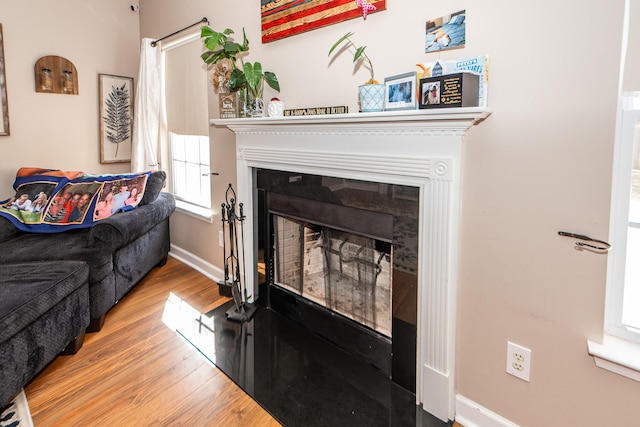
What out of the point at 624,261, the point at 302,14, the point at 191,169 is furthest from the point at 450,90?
the point at 191,169

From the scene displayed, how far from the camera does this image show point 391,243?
5.69 feet

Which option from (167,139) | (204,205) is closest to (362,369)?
(204,205)

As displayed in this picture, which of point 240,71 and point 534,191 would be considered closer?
point 534,191

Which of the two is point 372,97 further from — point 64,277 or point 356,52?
point 64,277

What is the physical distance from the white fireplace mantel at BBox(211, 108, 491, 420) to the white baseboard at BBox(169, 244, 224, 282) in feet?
5.45

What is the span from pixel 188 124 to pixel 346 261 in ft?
6.41

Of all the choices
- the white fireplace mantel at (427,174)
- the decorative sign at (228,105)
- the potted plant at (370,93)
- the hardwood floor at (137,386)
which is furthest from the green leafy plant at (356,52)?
the hardwood floor at (137,386)

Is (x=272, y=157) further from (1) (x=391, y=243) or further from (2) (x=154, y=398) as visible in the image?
(2) (x=154, y=398)

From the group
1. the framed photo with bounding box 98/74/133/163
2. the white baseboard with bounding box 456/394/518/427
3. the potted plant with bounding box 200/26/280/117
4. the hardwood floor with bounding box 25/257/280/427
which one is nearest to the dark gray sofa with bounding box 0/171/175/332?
the hardwood floor with bounding box 25/257/280/427

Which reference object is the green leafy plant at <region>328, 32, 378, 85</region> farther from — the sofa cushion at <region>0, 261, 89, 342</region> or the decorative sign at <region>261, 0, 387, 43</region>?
the sofa cushion at <region>0, 261, 89, 342</region>

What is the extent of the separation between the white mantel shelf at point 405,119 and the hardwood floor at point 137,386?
1.38 meters

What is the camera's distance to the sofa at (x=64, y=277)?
1.64 metres

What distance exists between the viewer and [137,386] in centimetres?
185

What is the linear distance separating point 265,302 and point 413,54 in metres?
1.78
